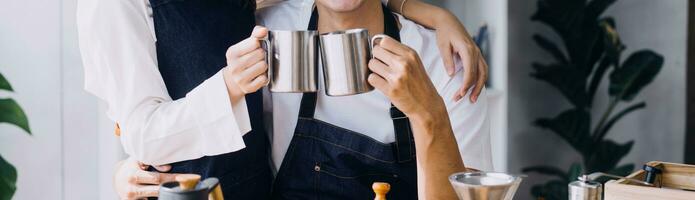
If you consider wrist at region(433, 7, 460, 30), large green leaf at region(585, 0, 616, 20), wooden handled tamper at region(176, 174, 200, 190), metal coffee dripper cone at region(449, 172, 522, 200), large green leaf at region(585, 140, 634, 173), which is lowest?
large green leaf at region(585, 140, 634, 173)

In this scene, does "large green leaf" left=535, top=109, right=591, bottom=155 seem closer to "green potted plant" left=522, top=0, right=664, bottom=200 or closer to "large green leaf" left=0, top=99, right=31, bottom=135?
"green potted plant" left=522, top=0, right=664, bottom=200

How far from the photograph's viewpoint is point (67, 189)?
2.34 metres

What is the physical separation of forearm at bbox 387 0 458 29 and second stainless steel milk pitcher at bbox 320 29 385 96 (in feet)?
1.57

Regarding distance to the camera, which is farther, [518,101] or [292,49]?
[518,101]

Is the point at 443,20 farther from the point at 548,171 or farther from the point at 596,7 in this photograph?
the point at 548,171

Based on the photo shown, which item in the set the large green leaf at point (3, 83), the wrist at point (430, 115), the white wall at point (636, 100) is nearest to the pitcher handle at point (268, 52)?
the wrist at point (430, 115)

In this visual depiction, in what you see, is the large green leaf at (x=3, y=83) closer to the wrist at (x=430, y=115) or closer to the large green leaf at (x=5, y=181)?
the large green leaf at (x=5, y=181)

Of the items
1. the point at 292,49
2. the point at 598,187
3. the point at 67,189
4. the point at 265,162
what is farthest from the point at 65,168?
the point at 598,187

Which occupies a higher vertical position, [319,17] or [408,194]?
[319,17]

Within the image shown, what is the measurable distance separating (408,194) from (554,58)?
2.26m

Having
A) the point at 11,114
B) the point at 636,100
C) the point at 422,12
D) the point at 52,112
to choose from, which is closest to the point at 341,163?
the point at 422,12

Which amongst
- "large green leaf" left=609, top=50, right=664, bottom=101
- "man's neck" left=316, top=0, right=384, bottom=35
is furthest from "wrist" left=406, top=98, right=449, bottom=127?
"large green leaf" left=609, top=50, right=664, bottom=101

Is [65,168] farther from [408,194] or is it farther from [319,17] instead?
[408,194]

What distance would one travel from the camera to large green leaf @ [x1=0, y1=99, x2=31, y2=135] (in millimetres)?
1809
